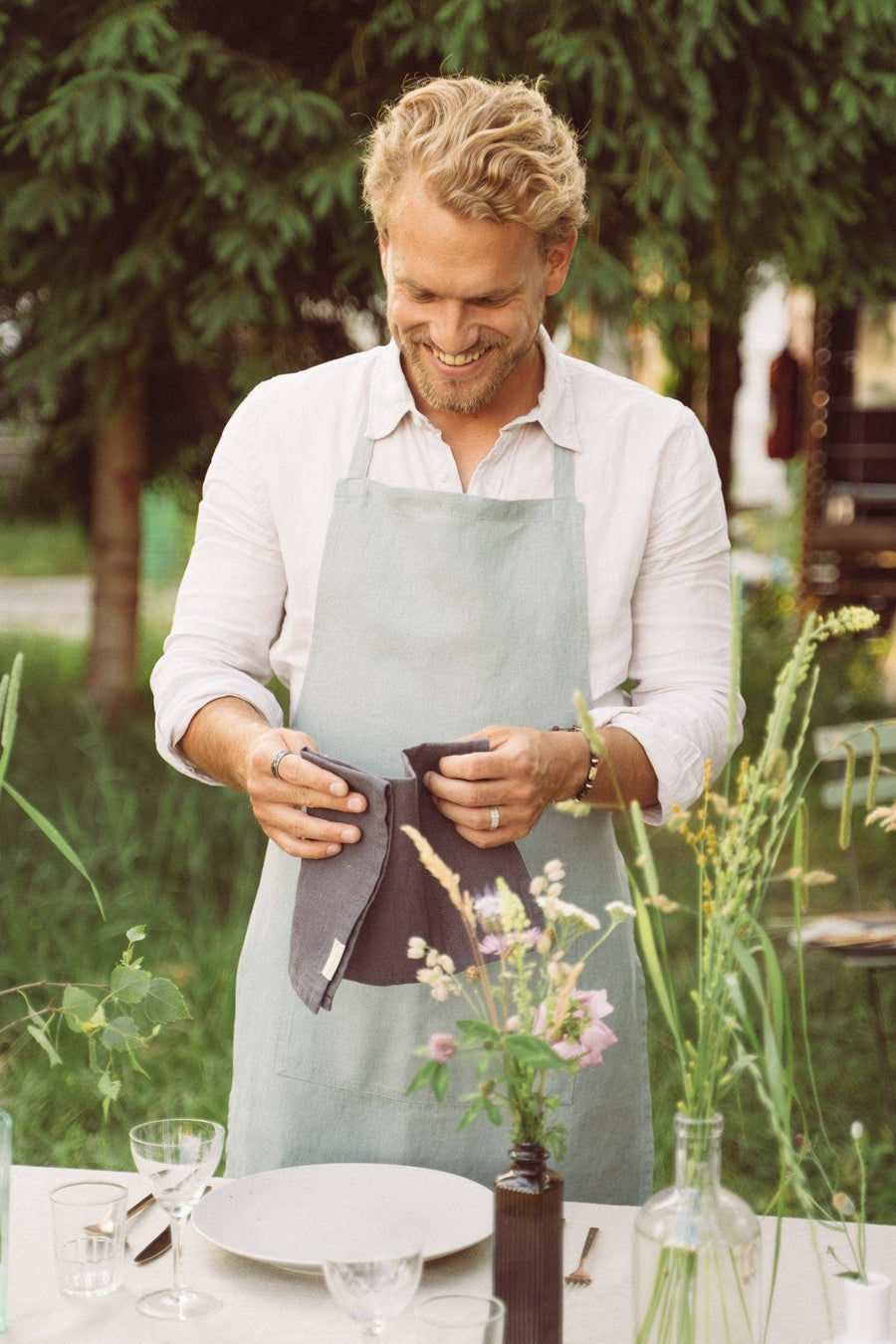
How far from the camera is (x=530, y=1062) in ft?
3.68

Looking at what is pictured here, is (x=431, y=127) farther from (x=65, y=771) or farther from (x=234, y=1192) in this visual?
(x=65, y=771)

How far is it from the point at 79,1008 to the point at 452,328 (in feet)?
2.76

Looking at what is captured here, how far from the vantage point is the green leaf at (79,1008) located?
4.43 ft

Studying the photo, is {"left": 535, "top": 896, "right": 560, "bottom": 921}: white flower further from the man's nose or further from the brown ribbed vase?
the man's nose

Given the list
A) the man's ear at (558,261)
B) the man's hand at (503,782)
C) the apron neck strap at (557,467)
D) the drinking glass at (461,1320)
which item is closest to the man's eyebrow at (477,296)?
the man's ear at (558,261)

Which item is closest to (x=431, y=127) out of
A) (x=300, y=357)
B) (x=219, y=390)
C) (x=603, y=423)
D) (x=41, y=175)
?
(x=603, y=423)

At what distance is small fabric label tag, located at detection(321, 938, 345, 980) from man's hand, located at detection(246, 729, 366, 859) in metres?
0.09

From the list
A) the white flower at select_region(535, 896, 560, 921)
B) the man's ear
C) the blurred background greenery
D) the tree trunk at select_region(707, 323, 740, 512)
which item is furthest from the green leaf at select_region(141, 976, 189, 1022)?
the tree trunk at select_region(707, 323, 740, 512)

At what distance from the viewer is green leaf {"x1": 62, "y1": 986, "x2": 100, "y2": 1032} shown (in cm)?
135

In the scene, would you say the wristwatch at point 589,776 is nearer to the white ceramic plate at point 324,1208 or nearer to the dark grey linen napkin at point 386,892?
the dark grey linen napkin at point 386,892

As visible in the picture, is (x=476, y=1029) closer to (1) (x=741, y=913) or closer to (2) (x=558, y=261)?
(1) (x=741, y=913)

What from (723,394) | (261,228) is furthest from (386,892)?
(723,394)

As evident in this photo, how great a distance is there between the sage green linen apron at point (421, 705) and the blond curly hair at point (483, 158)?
1.01 ft

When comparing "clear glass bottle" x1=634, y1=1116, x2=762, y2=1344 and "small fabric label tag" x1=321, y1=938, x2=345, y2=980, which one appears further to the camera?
"small fabric label tag" x1=321, y1=938, x2=345, y2=980
